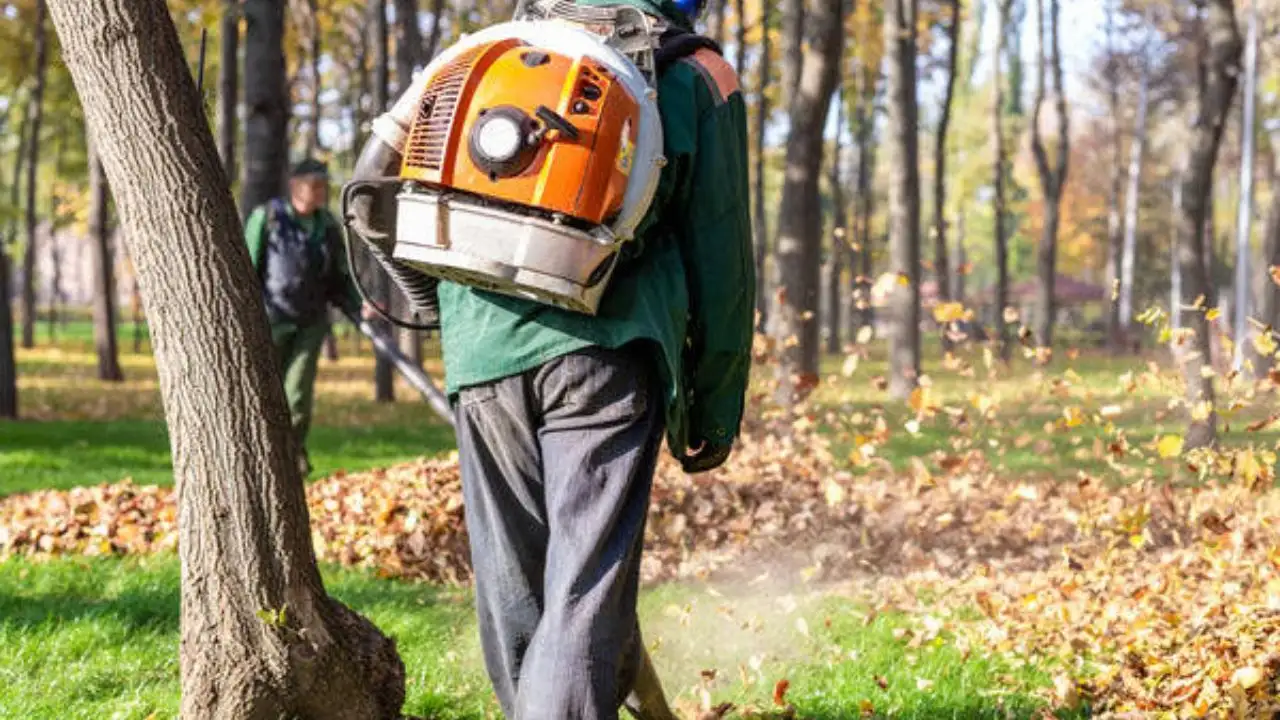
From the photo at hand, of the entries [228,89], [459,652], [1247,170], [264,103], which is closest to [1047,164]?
[1247,170]

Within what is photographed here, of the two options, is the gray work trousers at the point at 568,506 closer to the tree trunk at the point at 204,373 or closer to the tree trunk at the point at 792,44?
the tree trunk at the point at 204,373

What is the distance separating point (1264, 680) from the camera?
402cm

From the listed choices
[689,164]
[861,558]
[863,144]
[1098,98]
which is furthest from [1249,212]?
[689,164]

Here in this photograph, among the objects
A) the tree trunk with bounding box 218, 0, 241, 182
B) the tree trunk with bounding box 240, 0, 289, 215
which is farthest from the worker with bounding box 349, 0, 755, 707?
the tree trunk with bounding box 218, 0, 241, 182

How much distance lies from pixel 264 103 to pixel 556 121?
32.4 feet

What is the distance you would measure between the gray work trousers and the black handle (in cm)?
46

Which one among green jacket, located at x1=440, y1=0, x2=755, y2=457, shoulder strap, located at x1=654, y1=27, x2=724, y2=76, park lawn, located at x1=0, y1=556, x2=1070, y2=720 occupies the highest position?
shoulder strap, located at x1=654, y1=27, x2=724, y2=76

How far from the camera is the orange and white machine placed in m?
2.58

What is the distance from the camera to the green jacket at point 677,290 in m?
2.75

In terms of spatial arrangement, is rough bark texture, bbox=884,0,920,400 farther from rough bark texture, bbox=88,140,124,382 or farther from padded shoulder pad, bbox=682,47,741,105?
padded shoulder pad, bbox=682,47,741,105

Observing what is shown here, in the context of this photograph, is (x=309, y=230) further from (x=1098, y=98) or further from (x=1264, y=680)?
(x=1098, y=98)

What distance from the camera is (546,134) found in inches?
101

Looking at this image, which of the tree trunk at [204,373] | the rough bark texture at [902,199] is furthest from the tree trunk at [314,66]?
the tree trunk at [204,373]

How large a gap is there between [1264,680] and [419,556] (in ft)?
13.2
